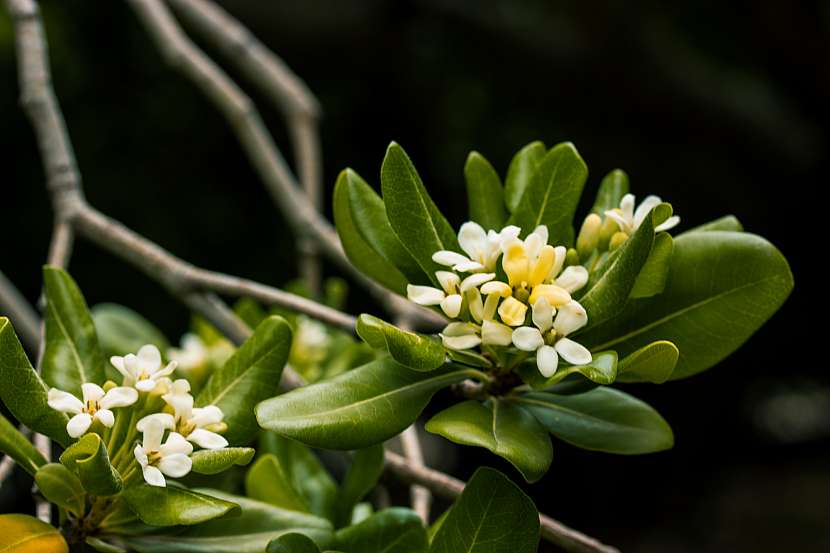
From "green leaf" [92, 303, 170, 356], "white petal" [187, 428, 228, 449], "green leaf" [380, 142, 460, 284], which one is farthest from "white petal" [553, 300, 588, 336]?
"green leaf" [92, 303, 170, 356]

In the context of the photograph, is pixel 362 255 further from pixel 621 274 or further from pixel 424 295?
pixel 621 274

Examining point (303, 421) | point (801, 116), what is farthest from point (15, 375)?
point (801, 116)

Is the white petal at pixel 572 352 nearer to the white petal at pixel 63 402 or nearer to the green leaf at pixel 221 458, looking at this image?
the green leaf at pixel 221 458

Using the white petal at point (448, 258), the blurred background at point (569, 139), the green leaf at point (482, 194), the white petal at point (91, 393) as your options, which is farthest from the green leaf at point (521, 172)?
the blurred background at point (569, 139)

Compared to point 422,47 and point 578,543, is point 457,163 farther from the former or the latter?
point 578,543

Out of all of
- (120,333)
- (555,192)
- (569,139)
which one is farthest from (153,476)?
(569,139)

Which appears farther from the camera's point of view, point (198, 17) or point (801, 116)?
point (801, 116)
